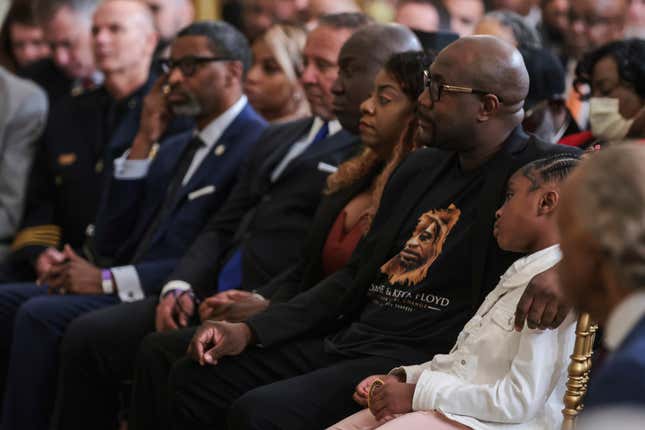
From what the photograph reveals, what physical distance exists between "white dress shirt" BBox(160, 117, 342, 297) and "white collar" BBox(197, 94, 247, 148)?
0.42 metres

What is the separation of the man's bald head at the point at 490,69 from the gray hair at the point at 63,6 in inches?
131

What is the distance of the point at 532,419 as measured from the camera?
2066 mm

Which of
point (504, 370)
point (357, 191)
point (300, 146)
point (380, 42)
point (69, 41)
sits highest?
point (380, 42)

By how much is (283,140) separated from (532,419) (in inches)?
68.5

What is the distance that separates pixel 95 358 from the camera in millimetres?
3396

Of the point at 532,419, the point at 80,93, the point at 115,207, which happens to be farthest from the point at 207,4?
the point at 532,419

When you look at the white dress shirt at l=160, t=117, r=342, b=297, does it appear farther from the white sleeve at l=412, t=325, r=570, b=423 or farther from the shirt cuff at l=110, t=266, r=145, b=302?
the white sleeve at l=412, t=325, r=570, b=423

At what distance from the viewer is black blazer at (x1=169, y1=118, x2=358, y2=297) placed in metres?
3.39

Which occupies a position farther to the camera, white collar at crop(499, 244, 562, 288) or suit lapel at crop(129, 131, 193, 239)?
suit lapel at crop(129, 131, 193, 239)

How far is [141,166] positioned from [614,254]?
299cm

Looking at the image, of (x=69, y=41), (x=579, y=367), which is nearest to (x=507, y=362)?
(x=579, y=367)

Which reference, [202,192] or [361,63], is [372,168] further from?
[202,192]

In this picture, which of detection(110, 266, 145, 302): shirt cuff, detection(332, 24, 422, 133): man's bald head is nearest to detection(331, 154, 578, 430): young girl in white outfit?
detection(332, 24, 422, 133): man's bald head

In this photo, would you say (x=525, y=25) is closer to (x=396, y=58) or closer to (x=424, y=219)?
(x=396, y=58)
